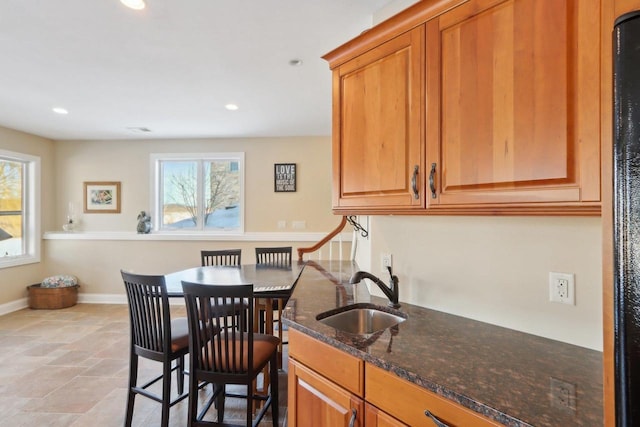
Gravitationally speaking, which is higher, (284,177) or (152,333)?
(284,177)

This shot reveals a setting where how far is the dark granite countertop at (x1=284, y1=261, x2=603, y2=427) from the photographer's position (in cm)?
81

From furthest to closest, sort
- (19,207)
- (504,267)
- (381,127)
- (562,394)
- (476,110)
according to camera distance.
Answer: (19,207) → (381,127) → (504,267) → (476,110) → (562,394)

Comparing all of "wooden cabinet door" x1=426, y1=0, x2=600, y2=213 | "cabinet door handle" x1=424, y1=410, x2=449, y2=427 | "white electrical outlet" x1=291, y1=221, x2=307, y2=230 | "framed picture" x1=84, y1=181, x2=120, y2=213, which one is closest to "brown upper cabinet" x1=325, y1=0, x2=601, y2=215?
"wooden cabinet door" x1=426, y1=0, x2=600, y2=213

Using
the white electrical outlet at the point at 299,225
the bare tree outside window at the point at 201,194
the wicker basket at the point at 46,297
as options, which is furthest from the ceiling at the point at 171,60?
A: the wicker basket at the point at 46,297

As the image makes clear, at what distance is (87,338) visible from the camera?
354cm

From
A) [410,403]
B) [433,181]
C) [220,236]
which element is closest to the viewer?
[410,403]

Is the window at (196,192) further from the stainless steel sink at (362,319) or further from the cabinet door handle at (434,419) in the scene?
the cabinet door handle at (434,419)

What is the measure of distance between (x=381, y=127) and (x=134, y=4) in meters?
1.67

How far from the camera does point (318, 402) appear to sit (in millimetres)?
1301

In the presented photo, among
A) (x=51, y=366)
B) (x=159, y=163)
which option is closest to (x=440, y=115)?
(x=51, y=366)

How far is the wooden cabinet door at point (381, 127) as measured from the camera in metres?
1.31

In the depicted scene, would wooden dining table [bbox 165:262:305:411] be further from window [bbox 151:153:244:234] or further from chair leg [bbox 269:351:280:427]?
window [bbox 151:153:244:234]

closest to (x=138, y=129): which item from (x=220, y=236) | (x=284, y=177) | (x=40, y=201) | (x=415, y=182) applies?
(x=220, y=236)

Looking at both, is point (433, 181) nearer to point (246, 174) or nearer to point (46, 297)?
point (246, 174)
